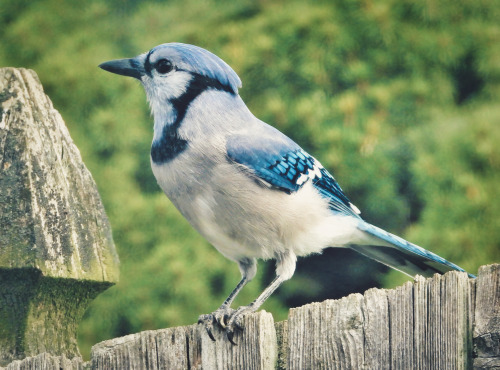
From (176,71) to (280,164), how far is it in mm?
433

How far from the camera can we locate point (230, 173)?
2178 mm

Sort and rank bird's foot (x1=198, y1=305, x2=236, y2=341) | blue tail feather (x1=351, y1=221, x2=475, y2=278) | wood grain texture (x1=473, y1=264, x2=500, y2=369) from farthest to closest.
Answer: blue tail feather (x1=351, y1=221, x2=475, y2=278) < bird's foot (x1=198, y1=305, x2=236, y2=341) < wood grain texture (x1=473, y1=264, x2=500, y2=369)

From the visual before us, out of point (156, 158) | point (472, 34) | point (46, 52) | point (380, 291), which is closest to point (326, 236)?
point (156, 158)

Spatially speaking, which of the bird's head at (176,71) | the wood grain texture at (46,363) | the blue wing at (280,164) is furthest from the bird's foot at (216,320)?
the bird's head at (176,71)

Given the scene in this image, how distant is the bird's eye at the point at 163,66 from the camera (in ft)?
7.41

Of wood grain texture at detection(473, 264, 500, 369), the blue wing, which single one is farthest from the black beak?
wood grain texture at detection(473, 264, 500, 369)

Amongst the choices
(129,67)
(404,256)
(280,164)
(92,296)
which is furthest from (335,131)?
(92,296)

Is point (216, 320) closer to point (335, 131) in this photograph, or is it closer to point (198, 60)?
point (198, 60)

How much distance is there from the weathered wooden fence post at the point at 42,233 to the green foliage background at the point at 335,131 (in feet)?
4.01

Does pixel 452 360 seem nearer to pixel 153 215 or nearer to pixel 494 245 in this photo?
pixel 494 245

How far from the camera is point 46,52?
3.73 m

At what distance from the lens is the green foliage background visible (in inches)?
121

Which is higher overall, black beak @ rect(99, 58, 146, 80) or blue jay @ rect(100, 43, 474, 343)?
black beak @ rect(99, 58, 146, 80)

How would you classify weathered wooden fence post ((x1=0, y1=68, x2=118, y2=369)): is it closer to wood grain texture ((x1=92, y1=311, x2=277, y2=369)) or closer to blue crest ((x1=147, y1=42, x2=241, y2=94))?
wood grain texture ((x1=92, y1=311, x2=277, y2=369))
